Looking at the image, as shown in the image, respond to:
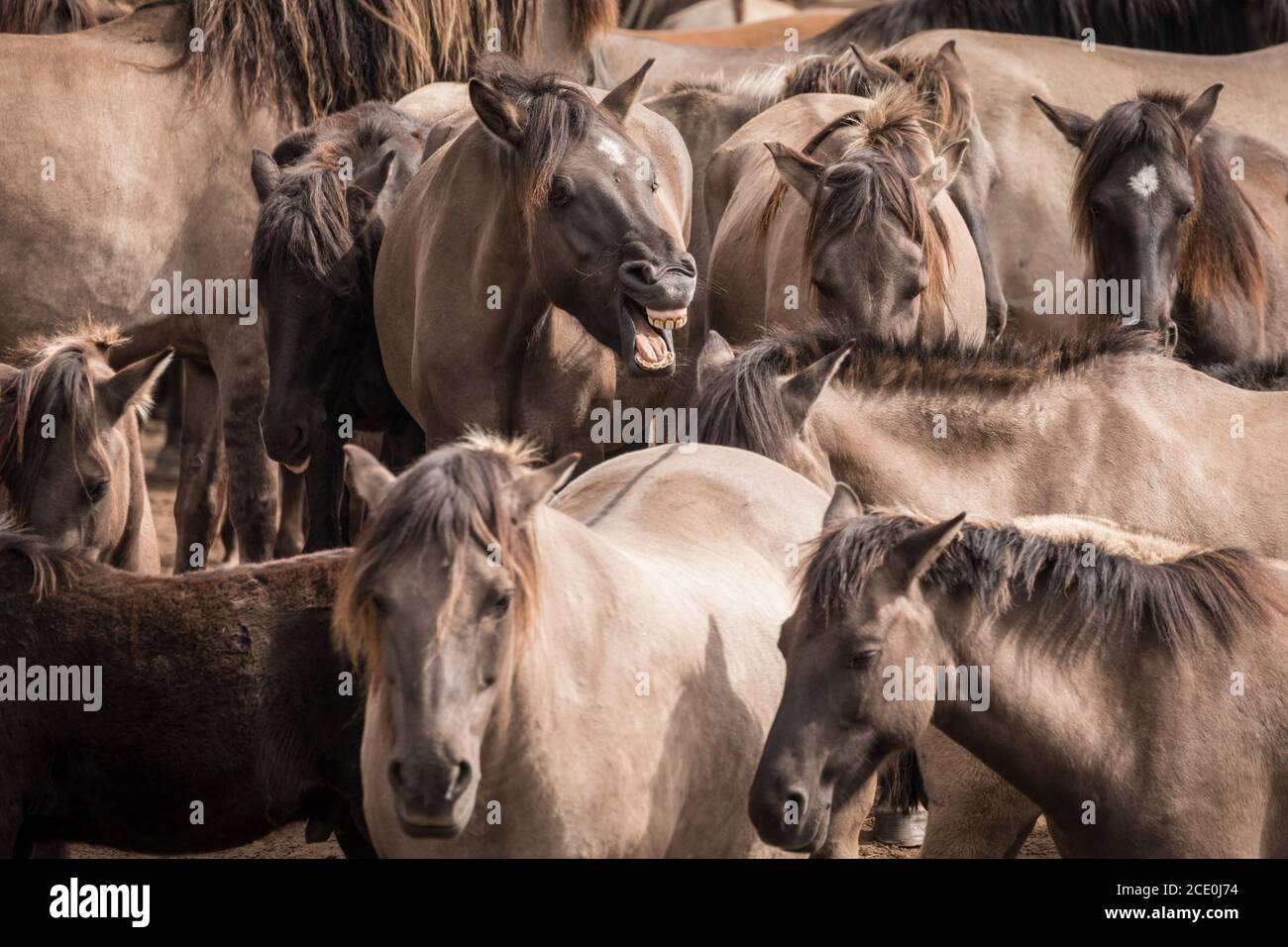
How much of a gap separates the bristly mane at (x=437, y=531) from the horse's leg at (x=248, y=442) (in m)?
3.69

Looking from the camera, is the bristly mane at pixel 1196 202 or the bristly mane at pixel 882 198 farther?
the bristly mane at pixel 1196 202

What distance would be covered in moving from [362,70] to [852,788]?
4818 mm

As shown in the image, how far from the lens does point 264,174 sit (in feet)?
22.8

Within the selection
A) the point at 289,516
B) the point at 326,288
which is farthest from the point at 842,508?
the point at 289,516

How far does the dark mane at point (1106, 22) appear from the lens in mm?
10555

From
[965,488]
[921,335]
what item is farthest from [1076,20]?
[965,488]

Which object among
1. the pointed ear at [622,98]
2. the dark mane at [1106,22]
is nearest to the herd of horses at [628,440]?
the pointed ear at [622,98]

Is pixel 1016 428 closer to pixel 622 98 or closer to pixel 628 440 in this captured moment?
pixel 628 440

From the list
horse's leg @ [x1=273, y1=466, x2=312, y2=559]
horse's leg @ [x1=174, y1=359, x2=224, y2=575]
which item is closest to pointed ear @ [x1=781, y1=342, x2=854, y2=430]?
horse's leg @ [x1=174, y1=359, x2=224, y2=575]

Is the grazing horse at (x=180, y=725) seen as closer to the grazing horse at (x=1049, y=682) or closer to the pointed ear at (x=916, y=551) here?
the grazing horse at (x=1049, y=682)

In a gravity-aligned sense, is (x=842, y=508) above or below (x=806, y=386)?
above

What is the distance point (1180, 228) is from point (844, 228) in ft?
5.61

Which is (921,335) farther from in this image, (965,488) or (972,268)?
(972,268)

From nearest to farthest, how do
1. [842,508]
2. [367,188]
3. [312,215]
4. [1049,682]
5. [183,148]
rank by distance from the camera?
[1049,682] < [842,508] < [312,215] < [367,188] < [183,148]
